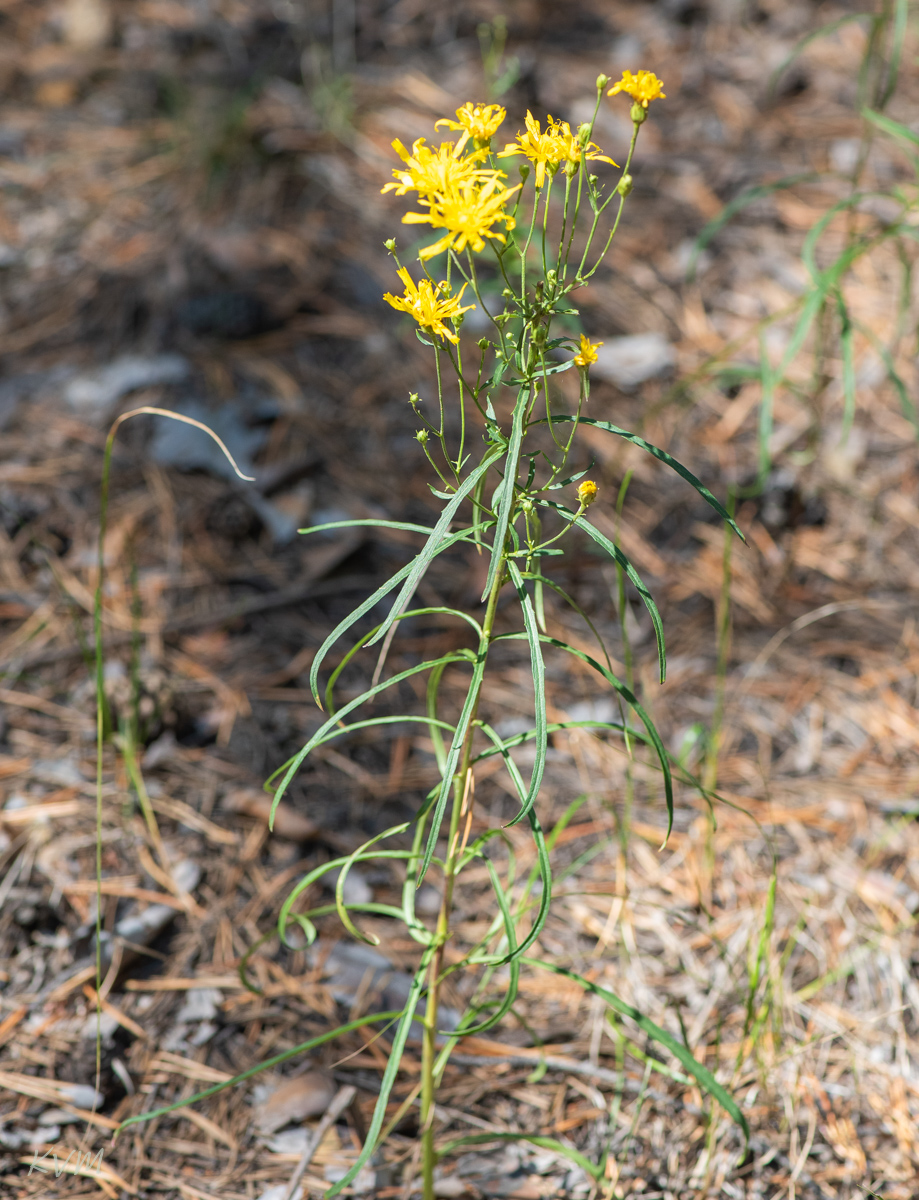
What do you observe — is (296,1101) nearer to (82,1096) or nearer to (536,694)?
(82,1096)

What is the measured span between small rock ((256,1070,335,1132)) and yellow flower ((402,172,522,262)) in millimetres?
1155

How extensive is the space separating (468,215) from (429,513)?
138cm

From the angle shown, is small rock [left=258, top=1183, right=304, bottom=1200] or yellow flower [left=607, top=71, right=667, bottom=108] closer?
yellow flower [left=607, top=71, right=667, bottom=108]

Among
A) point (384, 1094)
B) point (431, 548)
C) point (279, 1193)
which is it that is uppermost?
point (431, 548)

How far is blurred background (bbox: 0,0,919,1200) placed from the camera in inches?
55.5

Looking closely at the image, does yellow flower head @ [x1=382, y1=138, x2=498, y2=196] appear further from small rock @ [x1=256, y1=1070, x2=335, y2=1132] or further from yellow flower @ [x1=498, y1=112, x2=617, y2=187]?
small rock @ [x1=256, y1=1070, x2=335, y2=1132]

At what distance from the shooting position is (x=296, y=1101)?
132 centimetres

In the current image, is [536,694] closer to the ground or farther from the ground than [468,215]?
closer to the ground

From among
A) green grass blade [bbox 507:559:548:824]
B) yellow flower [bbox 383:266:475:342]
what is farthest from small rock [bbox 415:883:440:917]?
yellow flower [bbox 383:266:475:342]

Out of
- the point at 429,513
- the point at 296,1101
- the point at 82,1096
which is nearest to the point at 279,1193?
the point at 296,1101

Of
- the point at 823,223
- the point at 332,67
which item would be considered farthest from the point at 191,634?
the point at 332,67

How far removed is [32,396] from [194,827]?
1.30 meters

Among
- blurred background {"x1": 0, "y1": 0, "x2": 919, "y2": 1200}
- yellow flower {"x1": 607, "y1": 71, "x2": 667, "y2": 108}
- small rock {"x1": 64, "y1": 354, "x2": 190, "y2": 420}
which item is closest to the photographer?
yellow flower {"x1": 607, "y1": 71, "x2": 667, "y2": 108}

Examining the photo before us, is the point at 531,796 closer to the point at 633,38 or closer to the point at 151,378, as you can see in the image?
the point at 151,378
